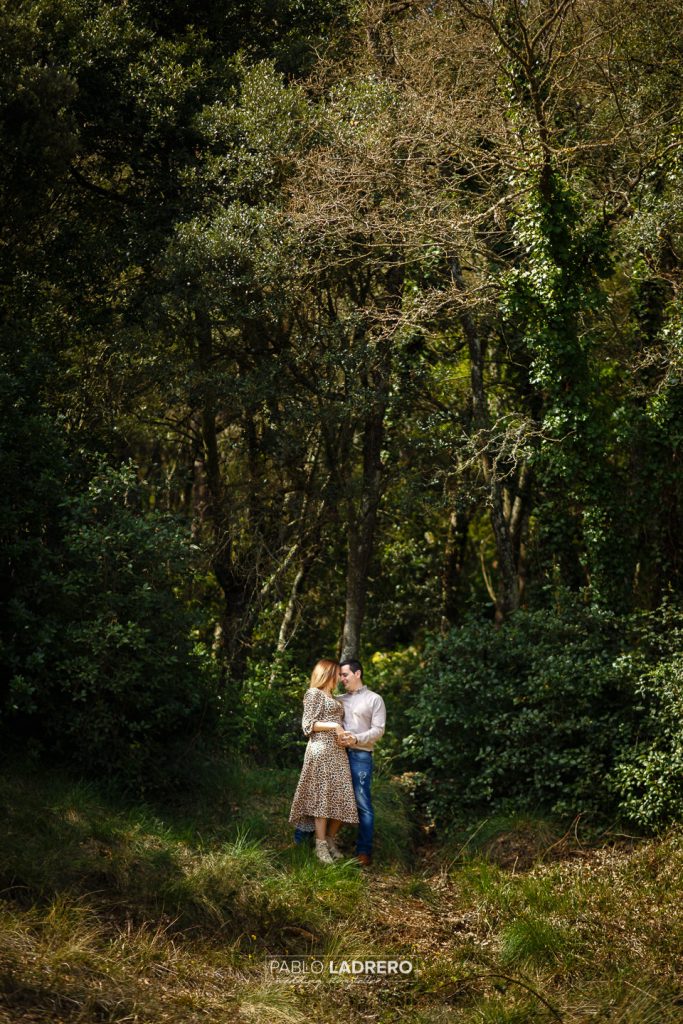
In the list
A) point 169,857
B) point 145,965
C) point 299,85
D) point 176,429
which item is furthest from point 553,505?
point 145,965

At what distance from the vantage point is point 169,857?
25.1 feet

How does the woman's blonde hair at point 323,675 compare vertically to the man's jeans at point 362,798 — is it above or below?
above

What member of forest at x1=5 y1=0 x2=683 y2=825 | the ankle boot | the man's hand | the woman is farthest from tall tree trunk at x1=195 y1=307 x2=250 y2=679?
the ankle boot

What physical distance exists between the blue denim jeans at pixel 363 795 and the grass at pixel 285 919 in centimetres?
29

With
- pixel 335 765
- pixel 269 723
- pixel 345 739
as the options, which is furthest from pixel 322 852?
pixel 269 723

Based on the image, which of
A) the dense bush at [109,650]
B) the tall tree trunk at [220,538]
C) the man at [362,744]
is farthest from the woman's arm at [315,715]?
the tall tree trunk at [220,538]

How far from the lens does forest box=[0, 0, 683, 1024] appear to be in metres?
7.50

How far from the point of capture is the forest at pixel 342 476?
7.50 meters

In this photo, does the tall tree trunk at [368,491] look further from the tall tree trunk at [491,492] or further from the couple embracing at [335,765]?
the couple embracing at [335,765]

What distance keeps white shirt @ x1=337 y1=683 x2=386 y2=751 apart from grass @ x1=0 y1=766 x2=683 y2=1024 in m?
0.94

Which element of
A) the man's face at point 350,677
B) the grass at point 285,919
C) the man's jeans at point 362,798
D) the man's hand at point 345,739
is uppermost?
the man's face at point 350,677

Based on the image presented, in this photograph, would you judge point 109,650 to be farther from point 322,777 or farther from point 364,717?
point 364,717

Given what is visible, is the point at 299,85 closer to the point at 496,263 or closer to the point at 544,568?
the point at 496,263

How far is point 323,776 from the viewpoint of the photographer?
8.39m
